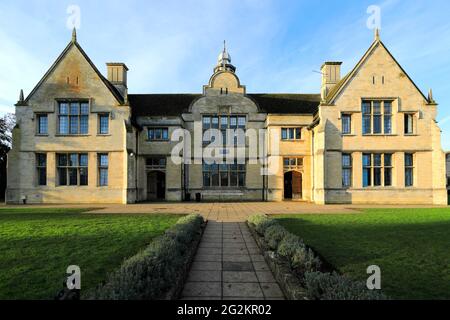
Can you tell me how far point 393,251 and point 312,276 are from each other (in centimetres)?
438

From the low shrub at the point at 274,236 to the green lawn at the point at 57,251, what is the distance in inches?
140

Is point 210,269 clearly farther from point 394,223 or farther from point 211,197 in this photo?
point 211,197

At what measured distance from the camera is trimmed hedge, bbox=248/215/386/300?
368 cm

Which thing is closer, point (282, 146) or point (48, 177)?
point (48, 177)

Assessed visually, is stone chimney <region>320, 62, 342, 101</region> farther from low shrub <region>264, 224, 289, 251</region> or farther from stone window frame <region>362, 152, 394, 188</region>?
low shrub <region>264, 224, 289, 251</region>

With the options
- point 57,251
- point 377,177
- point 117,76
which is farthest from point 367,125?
point 117,76

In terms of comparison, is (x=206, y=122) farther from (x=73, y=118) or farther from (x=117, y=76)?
(x=73, y=118)

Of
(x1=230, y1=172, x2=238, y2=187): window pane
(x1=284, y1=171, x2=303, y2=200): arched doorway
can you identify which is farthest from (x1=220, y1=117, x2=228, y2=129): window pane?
(x1=284, y1=171, x2=303, y2=200): arched doorway

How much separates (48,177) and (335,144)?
25.9 m

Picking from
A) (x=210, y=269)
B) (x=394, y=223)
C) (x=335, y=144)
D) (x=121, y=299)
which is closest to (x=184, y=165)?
(x=335, y=144)

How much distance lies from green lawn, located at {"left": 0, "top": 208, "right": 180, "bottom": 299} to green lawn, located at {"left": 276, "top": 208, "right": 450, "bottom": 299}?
514 cm

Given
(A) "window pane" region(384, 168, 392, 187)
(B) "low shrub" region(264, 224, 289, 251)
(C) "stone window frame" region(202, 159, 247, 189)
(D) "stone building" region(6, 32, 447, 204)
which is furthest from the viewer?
(C) "stone window frame" region(202, 159, 247, 189)

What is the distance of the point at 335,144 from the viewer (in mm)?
24547

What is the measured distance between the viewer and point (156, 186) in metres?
29.7
